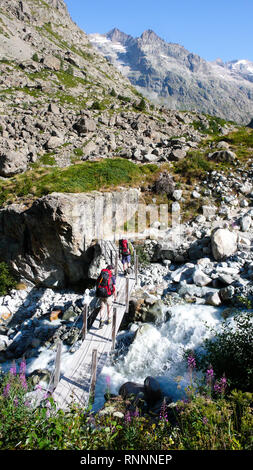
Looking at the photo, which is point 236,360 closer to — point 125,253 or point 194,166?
point 125,253

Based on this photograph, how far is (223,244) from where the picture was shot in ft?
43.5

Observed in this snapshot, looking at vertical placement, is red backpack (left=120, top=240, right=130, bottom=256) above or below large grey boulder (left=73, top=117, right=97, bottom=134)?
below

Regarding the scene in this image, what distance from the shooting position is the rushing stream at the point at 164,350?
7.84m

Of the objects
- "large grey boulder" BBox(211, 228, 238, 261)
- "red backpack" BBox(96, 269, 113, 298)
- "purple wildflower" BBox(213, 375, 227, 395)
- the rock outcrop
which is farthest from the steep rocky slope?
"purple wildflower" BBox(213, 375, 227, 395)

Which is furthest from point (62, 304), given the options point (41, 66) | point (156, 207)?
point (41, 66)

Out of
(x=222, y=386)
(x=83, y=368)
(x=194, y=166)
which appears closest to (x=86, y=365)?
(x=83, y=368)

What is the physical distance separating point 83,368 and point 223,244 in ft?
31.6

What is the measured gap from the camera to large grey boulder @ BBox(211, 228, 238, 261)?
13148mm

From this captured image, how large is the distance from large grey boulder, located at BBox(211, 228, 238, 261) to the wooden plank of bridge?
664cm

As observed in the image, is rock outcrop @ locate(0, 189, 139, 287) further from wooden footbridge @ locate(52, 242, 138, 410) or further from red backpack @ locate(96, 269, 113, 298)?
red backpack @ locate(96, 269, 113, 298)

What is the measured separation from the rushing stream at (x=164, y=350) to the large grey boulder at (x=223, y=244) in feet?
12.3

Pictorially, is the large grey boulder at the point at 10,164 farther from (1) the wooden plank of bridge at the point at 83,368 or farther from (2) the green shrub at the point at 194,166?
(1) the wooden plank of bridge at the point at 83,368
